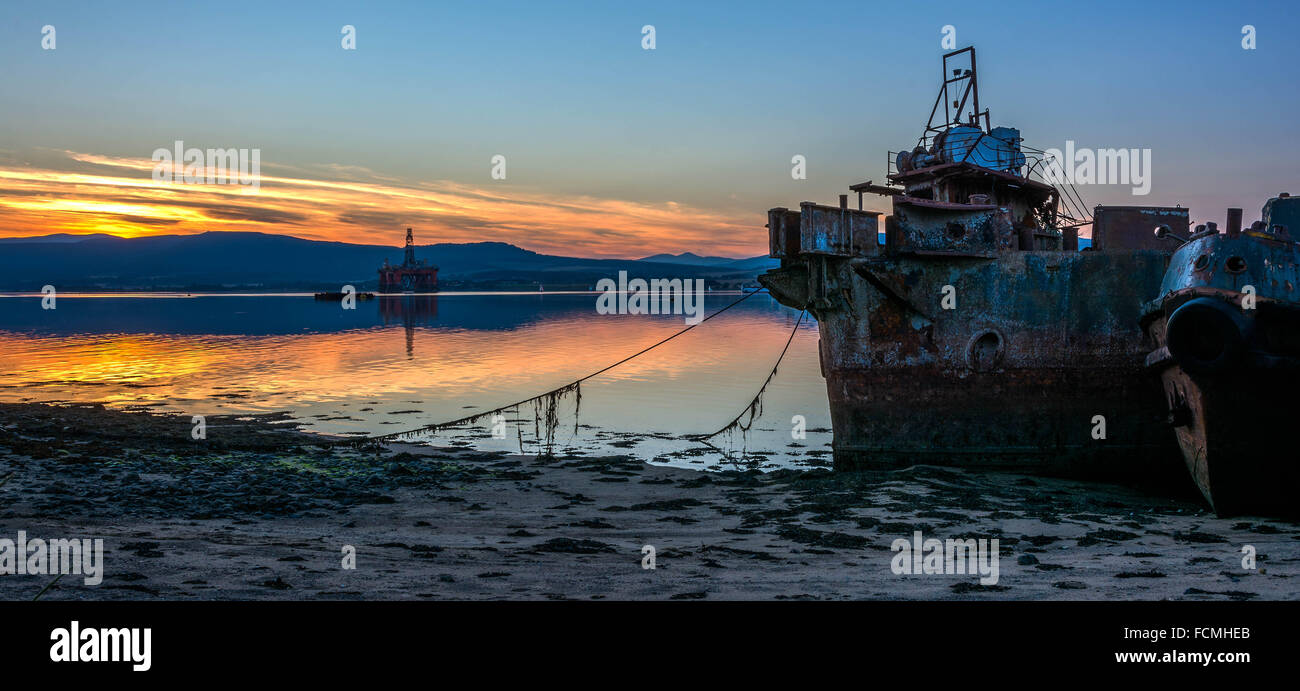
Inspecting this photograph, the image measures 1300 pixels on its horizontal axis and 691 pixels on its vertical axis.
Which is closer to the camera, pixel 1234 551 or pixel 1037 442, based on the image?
pixel 1234 551

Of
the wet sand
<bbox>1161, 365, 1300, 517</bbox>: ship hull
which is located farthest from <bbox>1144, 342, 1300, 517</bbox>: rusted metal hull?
the wet sand

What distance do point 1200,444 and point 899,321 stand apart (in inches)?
198

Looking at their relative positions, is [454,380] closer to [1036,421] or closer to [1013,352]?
[1013,352]

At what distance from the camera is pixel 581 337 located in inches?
2232

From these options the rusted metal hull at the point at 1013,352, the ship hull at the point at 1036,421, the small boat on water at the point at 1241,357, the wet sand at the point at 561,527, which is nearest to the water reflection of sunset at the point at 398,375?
the wet sand at the point at 561,527

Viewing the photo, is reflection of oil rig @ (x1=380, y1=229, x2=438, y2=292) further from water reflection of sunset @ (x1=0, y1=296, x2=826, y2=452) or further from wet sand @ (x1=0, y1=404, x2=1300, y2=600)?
wet sand @ (x1=0, y1=404, x2=1300, y2=600)

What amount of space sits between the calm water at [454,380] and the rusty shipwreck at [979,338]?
3.30m

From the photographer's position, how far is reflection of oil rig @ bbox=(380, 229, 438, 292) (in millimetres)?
180750

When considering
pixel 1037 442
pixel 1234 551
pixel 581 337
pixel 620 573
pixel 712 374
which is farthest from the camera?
pixel 581 337

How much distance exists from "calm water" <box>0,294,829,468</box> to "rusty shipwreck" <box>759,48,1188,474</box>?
330 cm

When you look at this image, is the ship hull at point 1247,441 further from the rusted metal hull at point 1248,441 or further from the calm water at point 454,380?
the calm water at point 454,380

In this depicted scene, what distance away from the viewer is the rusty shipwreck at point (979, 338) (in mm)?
14891

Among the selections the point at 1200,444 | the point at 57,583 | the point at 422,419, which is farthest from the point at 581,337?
the point at 57,583
